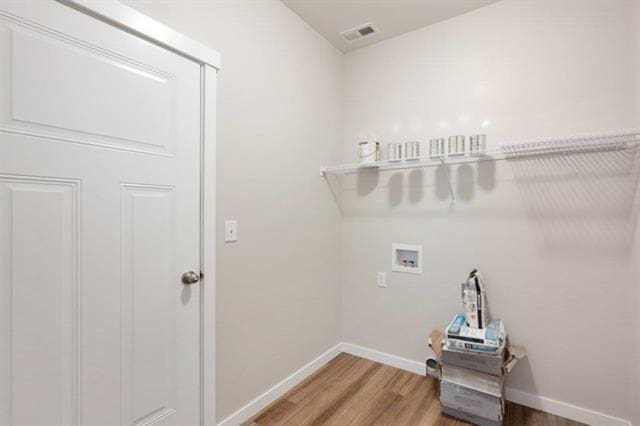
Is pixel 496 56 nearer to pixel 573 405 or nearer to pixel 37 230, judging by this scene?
pixel 573 405

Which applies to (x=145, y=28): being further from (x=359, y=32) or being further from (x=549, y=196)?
(x=549, y=196)

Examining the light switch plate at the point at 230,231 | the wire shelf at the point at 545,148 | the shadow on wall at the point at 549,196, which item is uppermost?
the wire shelf at the point at 545,148

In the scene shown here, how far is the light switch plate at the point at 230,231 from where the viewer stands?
1.77 meters

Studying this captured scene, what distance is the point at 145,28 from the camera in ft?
4.46

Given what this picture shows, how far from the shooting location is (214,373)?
169 centimetres

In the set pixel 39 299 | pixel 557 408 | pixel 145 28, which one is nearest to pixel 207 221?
pixel 39 299

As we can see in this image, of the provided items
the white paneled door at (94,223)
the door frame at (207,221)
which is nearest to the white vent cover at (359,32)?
the door frame at (207,221)

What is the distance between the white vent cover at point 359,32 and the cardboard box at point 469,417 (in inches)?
102

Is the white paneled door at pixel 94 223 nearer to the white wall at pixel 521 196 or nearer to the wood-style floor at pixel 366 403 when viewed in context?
the wood-style floor at pixel 366 403

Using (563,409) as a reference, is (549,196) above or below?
above

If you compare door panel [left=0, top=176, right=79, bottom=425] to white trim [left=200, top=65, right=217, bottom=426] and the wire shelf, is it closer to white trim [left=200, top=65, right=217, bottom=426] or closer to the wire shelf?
white trim [left=200, top=65, right=217, bottom=426]

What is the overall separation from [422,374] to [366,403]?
22.4 inches

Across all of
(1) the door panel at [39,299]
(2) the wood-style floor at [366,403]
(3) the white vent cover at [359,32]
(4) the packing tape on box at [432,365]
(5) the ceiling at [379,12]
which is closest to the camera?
(1) the door panel at [39,299]

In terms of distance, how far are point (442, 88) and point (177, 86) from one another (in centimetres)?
176
